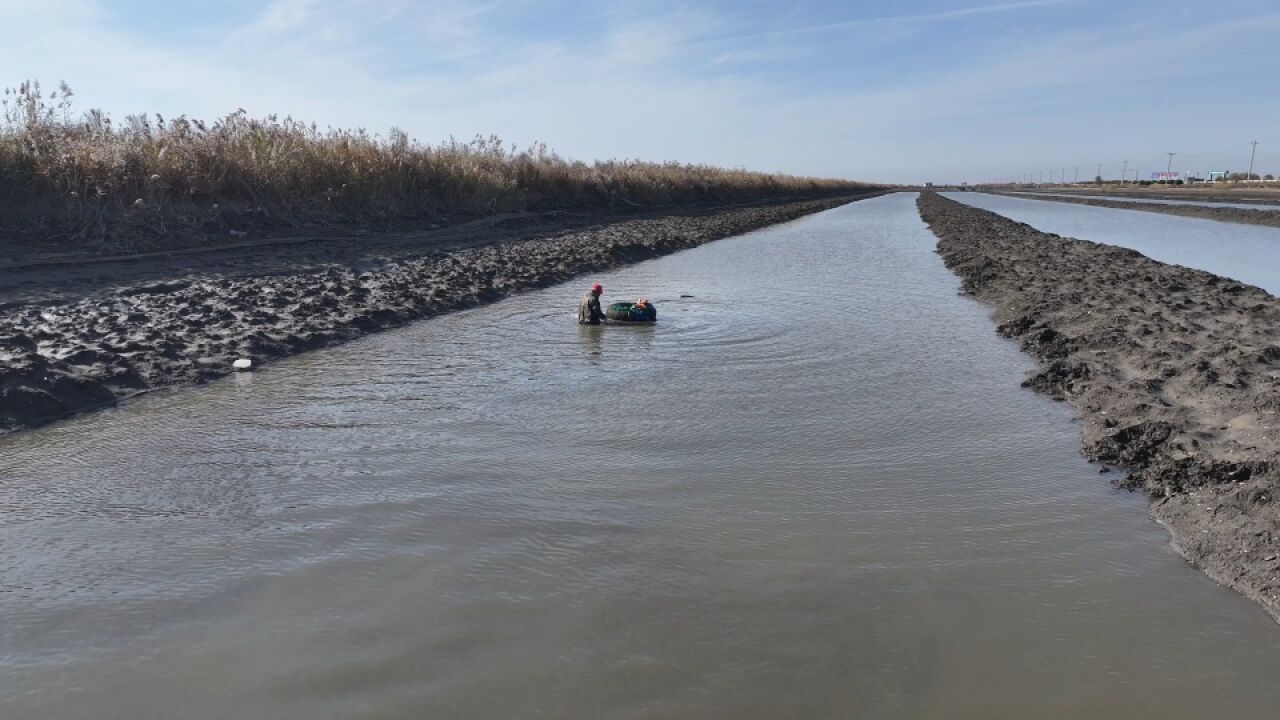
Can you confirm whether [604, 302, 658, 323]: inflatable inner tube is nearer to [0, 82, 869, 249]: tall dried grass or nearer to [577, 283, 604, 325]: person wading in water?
[577, 283, 604, 325]: person wading in water

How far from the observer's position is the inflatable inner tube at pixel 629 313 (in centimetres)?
1146

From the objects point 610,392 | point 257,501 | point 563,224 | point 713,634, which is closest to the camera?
point 713,634

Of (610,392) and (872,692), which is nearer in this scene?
(872,692)

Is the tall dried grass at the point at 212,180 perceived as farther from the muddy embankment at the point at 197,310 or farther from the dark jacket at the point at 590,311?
the dark jacket at the point at 590,311

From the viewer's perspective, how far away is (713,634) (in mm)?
3615

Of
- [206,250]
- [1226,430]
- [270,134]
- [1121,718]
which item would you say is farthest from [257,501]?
[270,134]

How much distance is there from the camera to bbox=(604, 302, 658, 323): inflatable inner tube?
11.5 m

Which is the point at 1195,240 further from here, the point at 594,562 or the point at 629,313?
the point at 594,562

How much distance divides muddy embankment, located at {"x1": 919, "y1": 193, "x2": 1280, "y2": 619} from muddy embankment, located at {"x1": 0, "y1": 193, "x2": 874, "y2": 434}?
768 cm

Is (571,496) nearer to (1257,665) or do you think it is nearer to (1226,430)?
(1257,665)

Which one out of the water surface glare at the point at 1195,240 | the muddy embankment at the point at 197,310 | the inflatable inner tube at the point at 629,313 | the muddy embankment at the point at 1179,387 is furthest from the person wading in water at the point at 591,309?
the water surface glare at the point at 1195,240

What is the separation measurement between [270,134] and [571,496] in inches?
664

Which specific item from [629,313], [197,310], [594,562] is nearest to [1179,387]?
[594,562]

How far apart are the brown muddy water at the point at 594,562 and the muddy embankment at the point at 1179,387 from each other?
24cm
